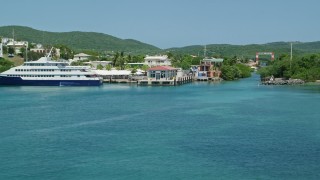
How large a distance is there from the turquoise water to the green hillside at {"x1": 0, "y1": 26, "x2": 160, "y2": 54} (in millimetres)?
86506

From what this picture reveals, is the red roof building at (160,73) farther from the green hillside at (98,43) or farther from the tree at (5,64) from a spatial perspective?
the green hillside at (98,43)

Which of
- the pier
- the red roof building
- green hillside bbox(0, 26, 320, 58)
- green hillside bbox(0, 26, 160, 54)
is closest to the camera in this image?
the pier

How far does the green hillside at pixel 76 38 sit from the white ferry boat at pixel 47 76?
223 ft

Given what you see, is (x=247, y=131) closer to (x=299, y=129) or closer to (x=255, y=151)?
(x=299, y=129)

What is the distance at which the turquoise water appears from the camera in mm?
11000

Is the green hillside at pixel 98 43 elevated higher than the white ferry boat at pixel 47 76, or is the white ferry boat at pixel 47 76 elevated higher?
the green hillside at pixel 98 43

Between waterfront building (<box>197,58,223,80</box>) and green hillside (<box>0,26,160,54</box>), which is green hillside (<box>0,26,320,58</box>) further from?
waterfront building (<box>197,58,223,80</box>)

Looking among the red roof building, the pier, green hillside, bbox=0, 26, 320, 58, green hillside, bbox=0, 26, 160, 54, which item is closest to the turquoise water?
the pier

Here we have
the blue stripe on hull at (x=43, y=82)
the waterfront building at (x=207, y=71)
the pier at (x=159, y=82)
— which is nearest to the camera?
the blue stripe on hull at (x=43, y=82)

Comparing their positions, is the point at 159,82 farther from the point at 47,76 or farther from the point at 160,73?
the point at 47,76

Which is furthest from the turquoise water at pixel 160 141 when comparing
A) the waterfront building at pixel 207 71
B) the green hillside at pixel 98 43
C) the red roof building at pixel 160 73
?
the green hillside at pixel 98 43

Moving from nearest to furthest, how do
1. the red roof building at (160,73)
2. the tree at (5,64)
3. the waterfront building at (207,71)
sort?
1. the red roof building at (160,73)
2. the tree at (5,64)
3. the waterfront building at (207,71)

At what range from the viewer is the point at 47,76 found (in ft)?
122

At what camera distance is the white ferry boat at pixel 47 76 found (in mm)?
36938
